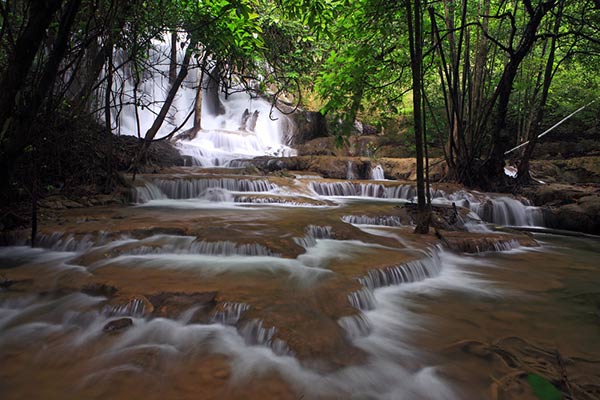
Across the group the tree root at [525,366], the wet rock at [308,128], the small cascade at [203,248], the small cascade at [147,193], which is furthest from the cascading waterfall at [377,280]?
the wet rock at [308,128]

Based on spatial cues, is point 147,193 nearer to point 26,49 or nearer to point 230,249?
point 230,249

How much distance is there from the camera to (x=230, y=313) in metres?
2.54

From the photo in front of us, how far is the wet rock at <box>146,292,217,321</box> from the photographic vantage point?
2.55m

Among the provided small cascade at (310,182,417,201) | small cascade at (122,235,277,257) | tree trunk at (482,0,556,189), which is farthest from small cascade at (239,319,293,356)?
small cascade at (310,182,417,201)

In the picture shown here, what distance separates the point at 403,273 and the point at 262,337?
1.92 m

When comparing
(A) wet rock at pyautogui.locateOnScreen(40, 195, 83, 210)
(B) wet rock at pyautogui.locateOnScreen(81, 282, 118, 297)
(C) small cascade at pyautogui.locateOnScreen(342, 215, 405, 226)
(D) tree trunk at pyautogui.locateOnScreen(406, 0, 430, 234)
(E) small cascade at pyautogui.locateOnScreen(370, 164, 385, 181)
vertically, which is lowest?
(B) wet rock at pyautogui.locateOnScreen(81, 282, 118, 297)

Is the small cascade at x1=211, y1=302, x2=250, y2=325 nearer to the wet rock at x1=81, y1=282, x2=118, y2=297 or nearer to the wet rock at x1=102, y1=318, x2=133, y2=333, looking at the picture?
the wet rock at x1=102, y1=318, x2=133, y2=333

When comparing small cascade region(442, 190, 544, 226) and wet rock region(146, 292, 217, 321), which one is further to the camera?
small cascade region(442, 190, 544, 226)

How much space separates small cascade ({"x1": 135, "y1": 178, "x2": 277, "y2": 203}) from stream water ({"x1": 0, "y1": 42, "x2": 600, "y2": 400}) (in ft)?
8.59

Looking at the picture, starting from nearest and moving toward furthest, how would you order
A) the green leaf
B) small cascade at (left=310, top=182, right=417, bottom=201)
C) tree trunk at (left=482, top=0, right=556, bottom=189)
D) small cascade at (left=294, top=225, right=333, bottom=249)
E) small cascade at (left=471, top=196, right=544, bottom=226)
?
the green leaf < small cascade at (left=294, top=225, right=333, bottom=249) < tree trunk at (left=482, top=0, right=556, bottom=189) < small cascade at (left=471, top=196, right=544, bottom=226) < small cascade at (left=310, top=182, right=417, bottom=201)

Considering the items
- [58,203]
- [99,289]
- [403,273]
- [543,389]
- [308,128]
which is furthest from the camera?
[308,128]

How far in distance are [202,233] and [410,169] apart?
10.2 m

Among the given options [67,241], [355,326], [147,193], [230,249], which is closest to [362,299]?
[355,326]

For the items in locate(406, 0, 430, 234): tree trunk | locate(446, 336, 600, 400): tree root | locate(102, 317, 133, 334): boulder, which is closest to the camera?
locate(446, 336, 600, 400): tree root
